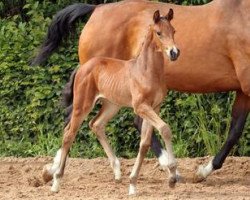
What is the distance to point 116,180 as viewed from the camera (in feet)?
27.0

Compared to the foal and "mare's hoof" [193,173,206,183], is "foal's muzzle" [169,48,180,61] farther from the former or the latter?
"mare's hoof" [193,173,206,183]

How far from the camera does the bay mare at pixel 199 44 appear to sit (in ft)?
27.9

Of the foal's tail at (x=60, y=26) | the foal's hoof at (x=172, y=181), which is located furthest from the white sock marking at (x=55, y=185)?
the foal's tail at (x=60, y=26)

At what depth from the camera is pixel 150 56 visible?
7277 millimetres

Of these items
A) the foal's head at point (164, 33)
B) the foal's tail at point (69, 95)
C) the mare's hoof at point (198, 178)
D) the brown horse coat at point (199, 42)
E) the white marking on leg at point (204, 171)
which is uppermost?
the foal's head at point (164, 33)

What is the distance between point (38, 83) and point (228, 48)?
3.21 m

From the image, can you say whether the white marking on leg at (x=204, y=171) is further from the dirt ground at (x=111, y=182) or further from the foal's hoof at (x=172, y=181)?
the foal's hoof at (x=172, y=181)

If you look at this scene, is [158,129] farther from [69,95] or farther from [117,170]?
[69,95]

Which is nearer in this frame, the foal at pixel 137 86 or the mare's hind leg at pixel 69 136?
the foal at pixel 137 86

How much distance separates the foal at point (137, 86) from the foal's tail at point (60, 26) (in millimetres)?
1664

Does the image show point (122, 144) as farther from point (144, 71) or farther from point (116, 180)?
point (144, 71)

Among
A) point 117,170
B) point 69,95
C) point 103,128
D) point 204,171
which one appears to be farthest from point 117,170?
point 204,171

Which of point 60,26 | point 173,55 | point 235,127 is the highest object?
point 173,55

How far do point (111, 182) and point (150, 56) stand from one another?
1602 millimetres
